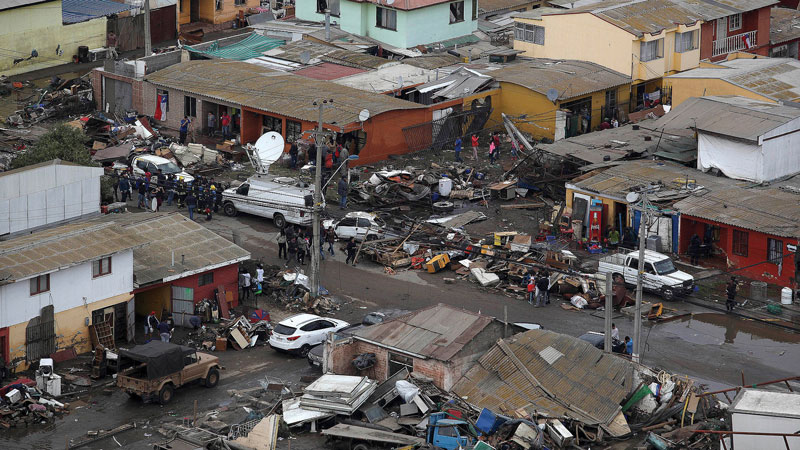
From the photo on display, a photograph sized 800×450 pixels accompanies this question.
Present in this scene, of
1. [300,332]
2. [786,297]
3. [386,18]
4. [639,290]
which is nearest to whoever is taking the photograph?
[639,290]

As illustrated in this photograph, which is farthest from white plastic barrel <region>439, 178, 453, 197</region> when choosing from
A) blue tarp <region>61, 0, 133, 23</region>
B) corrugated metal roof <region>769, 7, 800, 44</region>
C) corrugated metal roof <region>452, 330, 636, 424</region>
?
blue tarp <region>61, 0, 133, 23</region>

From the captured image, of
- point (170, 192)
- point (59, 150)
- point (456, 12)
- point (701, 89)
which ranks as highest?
point (456, 12)

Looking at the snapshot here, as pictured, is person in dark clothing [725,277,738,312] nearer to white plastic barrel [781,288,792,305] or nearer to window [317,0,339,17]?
white plastic barrel [781,288,792,305]

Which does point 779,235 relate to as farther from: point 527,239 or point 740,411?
point 740,411

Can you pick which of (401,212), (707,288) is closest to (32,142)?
(401,212)

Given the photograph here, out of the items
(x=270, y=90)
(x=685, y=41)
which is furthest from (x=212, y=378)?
(x=685, y=41)

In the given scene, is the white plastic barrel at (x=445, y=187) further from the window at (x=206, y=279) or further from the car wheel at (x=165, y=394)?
the car wheel at (x=165, y=394)

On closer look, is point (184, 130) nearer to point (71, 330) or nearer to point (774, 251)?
point (71, 330)
